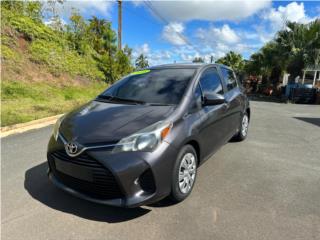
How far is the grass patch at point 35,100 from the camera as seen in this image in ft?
24.2

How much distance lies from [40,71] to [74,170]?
11.0 m

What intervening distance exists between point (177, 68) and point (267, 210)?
2299 millimetres

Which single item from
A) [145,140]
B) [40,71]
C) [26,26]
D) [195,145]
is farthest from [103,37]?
[145,140]

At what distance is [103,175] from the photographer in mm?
2564

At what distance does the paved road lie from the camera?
2604mm

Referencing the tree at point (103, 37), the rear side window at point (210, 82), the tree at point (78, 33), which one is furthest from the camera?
the tree at point (103, 37)

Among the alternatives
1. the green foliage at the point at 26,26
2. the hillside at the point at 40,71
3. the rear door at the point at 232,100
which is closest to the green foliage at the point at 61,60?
the hillside at the point at 40,71

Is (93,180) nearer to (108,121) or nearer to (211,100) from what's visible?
(108,121)

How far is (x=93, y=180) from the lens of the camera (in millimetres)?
2625

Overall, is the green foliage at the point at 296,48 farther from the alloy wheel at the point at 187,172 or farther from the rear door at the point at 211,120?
the alloy wheel at the point at 187,172

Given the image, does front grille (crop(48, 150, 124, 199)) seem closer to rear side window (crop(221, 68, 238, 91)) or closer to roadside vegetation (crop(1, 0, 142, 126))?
rear side window (crop(221, 68, 238, 91))

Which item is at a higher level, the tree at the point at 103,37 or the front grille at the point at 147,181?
the tree at the point at 103,37

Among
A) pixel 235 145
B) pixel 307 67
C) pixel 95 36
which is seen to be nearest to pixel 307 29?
pixel 307 67

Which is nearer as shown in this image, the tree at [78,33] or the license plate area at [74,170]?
the license plate area at [74,170]
